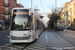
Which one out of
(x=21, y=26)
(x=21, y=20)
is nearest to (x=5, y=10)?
(x=21, y=20)

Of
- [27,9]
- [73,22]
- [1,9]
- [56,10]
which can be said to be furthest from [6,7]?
[27,9]

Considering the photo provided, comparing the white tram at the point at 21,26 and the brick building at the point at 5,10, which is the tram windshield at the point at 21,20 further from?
the brick building at the point at 5,10

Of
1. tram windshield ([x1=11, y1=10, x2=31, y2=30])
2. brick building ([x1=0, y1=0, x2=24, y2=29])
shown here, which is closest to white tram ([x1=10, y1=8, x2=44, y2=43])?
tram windshield ([x1=11, y1=10, x2=31, y2=30])

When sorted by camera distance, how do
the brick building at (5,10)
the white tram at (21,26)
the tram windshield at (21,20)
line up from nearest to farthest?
the white tram at (21,26) → the tram windshield at (21,20) → the brick building at (5,10)

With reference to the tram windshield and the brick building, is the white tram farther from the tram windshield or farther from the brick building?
the brick building

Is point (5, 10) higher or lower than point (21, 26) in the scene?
higher

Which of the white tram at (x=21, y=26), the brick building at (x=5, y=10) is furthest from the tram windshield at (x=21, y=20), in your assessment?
the brick building at (x=5, y=10)

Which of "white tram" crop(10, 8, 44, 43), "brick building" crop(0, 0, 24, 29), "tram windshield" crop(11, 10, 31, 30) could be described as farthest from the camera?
"brick building" crop(0, 0, 24, 29)

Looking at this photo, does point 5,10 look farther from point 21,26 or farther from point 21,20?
point 21,26

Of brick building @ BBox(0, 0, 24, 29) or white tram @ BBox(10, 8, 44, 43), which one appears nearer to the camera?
white tram @ BBox(10, 8, 44, 43)

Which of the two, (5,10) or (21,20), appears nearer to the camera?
(21,20)

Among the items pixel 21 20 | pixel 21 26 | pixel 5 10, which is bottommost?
pixel 21 26

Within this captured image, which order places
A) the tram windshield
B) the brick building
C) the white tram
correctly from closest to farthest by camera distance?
the white tram
the tram windshield
the brick building

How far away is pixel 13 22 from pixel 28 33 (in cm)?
157
